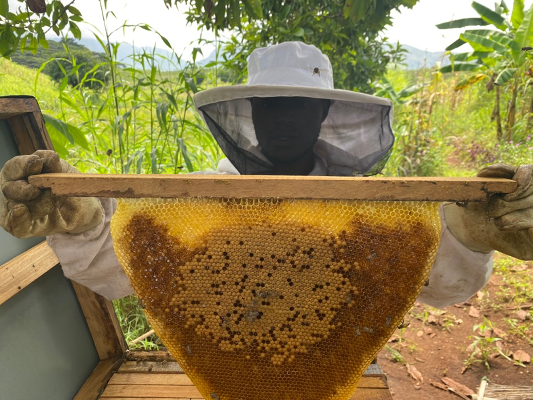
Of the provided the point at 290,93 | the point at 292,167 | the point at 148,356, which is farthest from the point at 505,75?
the point at 148,356

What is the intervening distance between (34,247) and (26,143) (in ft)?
1.34

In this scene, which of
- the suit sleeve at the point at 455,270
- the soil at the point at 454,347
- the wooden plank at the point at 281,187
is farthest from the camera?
the soil at the point at 454,347

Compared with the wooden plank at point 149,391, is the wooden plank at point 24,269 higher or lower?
higher

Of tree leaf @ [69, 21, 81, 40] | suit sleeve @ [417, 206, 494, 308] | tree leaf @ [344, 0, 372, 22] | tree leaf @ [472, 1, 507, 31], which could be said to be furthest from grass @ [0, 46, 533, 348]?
suit sleeve @ [417, 206, 494, 308]

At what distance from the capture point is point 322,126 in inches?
65.7

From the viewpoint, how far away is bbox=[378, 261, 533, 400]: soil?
7.79ft

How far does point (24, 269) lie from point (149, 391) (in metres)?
0.79

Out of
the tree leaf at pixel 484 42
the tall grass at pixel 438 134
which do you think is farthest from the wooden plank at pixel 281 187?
the tree leaf at pixel 484 42

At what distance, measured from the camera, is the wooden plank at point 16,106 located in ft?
3.75

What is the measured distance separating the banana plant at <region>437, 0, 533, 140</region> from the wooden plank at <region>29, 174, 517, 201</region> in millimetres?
5279

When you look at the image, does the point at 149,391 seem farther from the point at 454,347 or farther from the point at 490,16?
the point at 490,16

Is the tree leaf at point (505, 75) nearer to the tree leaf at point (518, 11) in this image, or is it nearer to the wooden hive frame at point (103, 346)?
the tree leaf at point (518, 11)

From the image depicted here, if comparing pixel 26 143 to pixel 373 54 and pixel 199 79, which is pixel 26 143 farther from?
pixel 373 54

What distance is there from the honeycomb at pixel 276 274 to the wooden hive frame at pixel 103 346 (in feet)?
1.94
